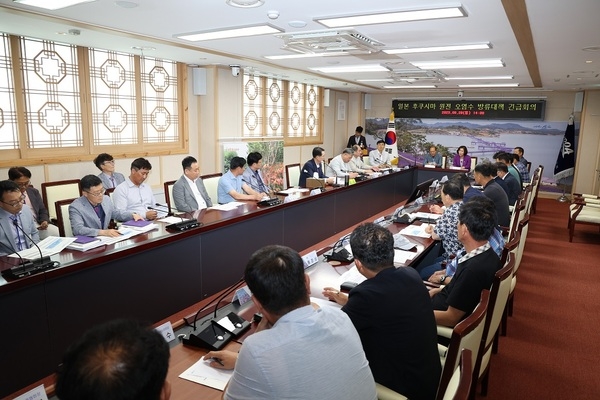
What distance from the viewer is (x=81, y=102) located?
5375 millimetres

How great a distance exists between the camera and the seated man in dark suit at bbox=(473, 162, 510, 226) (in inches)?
164

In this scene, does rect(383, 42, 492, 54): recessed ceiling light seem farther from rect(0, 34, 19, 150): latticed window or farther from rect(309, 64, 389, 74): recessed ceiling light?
rect(0, 34, 19, 150): latticed window

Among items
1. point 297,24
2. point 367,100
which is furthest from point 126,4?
point 367,100

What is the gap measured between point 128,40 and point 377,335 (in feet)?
14.9

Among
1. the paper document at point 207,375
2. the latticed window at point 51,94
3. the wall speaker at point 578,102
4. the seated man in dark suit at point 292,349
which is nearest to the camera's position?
the seated man in dark suit at point 292,349

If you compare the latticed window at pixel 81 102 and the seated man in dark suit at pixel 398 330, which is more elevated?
the latticed window at pixel 81 102

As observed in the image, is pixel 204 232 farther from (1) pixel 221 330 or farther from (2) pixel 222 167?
(2) pixel 222 167

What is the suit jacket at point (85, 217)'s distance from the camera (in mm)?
3072

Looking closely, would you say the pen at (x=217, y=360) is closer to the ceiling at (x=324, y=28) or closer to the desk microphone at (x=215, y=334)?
the desk microphone at (x=215, y=334)

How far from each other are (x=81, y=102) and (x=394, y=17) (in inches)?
163

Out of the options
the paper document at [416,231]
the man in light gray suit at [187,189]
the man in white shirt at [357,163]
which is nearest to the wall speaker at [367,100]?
the man in white shirt at [357,163]

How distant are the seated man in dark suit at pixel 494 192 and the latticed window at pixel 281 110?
4645mm

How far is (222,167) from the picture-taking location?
707 cm

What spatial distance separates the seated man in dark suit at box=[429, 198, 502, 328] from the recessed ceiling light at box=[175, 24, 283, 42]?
103 inches
